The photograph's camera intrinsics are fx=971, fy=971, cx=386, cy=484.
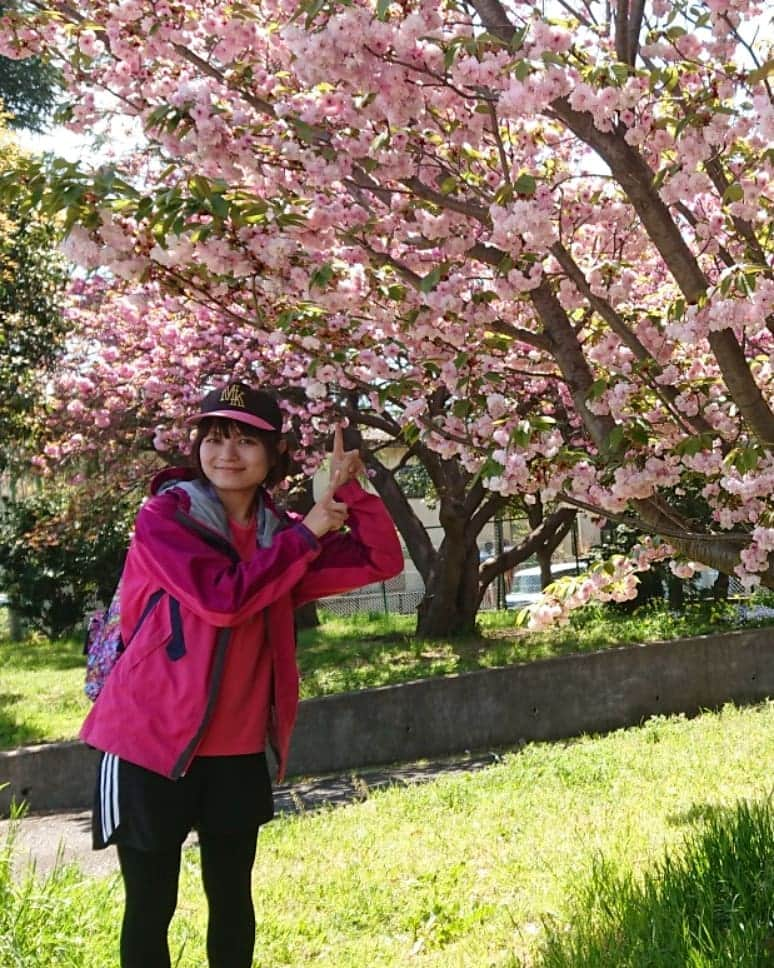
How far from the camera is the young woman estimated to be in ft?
6.42

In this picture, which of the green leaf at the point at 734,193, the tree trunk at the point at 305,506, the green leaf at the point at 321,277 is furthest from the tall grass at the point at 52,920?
the tree trunk at the point at 305,506

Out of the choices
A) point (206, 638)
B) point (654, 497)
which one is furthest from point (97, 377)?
point (206, 638)

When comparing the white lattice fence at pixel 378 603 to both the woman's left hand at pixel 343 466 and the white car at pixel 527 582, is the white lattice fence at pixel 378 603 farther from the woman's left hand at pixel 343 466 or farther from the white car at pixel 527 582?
the woman's left hand at pixel 343 466

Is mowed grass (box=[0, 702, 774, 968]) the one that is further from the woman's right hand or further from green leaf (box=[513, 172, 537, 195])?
green leaf (box=[513, 172, 537, 195])

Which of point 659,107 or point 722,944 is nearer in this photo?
point 722,944

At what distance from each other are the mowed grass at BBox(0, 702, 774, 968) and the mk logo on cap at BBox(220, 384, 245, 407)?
157 centimetres

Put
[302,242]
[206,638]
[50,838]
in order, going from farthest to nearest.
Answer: [50,838] → [302,242] → [206,638]

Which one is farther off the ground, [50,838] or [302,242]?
[302,242]

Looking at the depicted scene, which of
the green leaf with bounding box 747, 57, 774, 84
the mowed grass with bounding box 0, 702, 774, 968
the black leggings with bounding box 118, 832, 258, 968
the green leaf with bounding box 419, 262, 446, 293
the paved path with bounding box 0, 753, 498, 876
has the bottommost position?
the paved path with bounding box 0, 753, 498, 876

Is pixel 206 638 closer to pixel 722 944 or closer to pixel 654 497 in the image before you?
pixel 722 944

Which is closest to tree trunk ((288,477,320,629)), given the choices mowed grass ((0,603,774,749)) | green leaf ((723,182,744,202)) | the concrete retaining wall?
mowed grass ((0,603,774,749))

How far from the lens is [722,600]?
12.1 meters

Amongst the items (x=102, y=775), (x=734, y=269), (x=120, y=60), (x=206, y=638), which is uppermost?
(x=120, y=60)

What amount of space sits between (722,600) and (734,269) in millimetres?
10443
